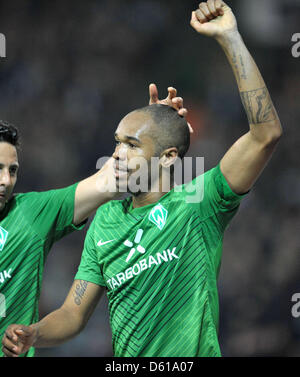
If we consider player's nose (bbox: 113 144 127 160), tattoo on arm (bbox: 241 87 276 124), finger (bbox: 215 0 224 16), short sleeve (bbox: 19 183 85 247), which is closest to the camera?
tattoo on arm (bbox: 241 87 276 124)

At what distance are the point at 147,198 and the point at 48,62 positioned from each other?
169 inches

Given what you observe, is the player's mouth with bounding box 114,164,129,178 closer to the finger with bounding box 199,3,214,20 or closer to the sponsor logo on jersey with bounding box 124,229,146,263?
the sponsor logo on jersey with bounding box 124,229,146,263

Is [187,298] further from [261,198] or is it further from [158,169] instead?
[261,198]

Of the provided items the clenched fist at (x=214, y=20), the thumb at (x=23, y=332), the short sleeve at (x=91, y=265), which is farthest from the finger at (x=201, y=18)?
Answer: the thumb at (x=23, y=332)

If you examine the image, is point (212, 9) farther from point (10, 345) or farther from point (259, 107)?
point (10, 345)

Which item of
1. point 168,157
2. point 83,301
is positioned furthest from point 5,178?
point 168,157

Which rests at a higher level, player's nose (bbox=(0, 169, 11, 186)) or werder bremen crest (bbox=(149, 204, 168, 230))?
player's nose (bbox=(0, 169, 11, 186))

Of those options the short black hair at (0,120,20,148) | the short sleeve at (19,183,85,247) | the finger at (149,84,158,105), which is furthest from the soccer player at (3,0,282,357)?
the short black hair at (0,120,20,148)

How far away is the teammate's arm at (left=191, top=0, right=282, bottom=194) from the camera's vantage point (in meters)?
2.66

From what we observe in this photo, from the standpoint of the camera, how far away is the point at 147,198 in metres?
3.08

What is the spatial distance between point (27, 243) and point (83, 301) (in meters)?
0.48

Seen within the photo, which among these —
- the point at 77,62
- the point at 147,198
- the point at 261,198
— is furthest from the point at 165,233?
the point at 77,62

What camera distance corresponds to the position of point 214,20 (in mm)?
2805

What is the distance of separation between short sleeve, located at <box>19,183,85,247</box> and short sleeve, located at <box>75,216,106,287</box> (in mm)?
296
